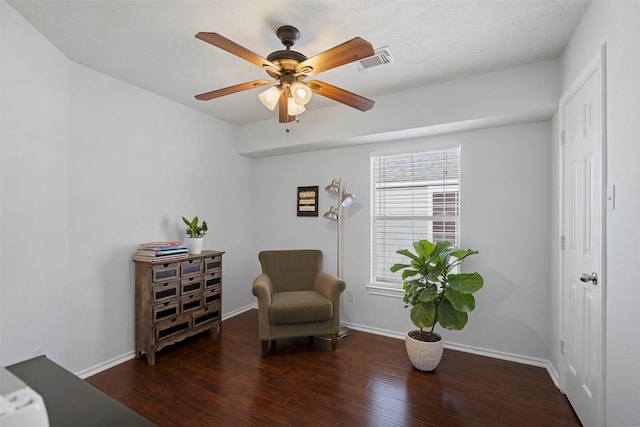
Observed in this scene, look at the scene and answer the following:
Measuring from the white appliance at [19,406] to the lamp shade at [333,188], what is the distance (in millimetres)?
3097

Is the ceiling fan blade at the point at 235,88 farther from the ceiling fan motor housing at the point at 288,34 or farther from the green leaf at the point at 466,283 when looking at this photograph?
the green leaf at the point at 466,283

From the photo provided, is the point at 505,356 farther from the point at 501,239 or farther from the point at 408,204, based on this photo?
the point at 408,204

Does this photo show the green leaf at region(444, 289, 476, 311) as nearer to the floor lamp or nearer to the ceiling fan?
the floor lamp

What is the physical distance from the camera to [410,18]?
1890 mm

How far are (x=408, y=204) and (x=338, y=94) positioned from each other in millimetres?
1716

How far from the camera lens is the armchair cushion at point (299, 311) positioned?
2754mm

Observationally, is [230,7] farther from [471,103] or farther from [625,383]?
[625,383]

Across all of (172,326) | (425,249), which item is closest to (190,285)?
(172,326)

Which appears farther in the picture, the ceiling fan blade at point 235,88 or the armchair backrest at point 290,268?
the armchair backrest at point 290,268

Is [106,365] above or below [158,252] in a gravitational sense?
below

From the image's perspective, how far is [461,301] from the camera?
2398 mm

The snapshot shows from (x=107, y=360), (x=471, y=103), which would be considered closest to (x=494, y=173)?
(x=471, y=103)

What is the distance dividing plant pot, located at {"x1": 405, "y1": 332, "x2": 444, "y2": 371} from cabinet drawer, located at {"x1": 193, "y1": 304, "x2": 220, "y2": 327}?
6.78 feet

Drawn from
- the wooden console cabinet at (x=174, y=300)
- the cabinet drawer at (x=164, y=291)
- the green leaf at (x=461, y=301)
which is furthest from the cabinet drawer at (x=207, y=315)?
the green leaf at (x=461, y=301)
